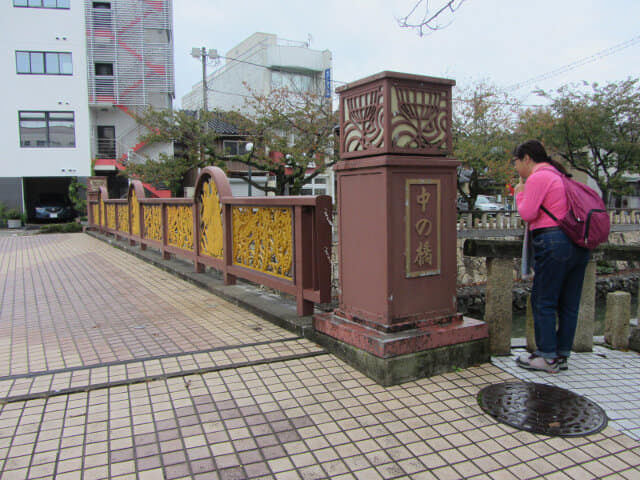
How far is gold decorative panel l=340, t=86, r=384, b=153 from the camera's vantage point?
349 centimetres

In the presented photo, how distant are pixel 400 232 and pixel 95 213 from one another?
52.4 ft

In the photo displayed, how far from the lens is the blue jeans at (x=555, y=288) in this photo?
3.50m

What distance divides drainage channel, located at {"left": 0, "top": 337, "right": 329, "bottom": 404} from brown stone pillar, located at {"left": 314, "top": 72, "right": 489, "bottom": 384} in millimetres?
543

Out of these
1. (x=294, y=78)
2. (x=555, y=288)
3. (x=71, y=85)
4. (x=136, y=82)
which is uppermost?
(x=294, y=78)

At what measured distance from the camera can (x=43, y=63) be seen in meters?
29.0

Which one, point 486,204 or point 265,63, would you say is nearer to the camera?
point 265,63

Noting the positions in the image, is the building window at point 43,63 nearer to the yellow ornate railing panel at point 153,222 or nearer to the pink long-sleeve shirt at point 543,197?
the yellow ornate railing panel at point 153,222

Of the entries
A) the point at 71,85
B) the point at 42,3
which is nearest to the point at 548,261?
the point at 71,85

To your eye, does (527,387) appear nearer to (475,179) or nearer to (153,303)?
(153,303)

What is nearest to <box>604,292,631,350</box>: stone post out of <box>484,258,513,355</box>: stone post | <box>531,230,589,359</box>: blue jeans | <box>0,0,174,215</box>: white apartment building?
<box>531,230,589,359</box>: blue jeans

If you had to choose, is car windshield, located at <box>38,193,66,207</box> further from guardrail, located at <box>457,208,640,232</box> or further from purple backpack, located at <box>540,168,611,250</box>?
purple backpack, located at <box>540,168,611,250</box>

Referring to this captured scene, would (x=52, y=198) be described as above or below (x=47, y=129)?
below

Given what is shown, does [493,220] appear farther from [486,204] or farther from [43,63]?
[43,63]

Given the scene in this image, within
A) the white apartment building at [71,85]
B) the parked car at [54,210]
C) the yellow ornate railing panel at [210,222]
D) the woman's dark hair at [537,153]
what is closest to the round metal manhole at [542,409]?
the woman's dark hair at [537,153]
